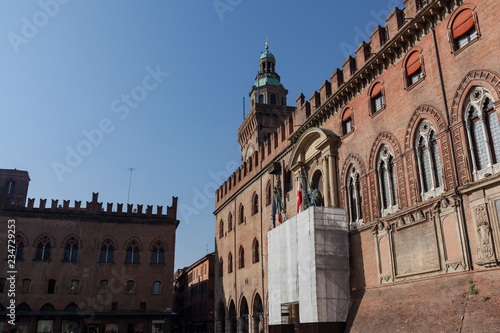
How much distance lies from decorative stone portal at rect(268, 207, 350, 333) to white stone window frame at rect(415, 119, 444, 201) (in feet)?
13.8

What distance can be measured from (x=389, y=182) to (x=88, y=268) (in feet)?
87.9

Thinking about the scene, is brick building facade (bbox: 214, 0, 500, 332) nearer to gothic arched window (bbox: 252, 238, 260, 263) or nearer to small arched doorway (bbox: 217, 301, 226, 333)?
gothic arched window (bbox: 252, 238, 260, 263)

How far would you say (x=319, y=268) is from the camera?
16250mm

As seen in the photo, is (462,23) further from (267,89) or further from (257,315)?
(267,89)

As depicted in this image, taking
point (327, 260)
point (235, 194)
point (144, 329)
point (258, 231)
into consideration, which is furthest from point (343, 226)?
point (144, 329)

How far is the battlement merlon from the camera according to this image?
35.3 m

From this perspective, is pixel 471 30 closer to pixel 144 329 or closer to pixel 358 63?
pixel 358 63

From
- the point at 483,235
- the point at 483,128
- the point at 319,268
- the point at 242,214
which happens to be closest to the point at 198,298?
the point at 242,214

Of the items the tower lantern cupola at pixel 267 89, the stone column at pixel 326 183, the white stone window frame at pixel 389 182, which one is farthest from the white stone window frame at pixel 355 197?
the tower lantern cupola at pixel 267 89

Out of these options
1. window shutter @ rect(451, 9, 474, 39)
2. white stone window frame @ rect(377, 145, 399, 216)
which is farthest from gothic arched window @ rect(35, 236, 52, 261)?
window shutter @ rect(451, 9, 474, 39)

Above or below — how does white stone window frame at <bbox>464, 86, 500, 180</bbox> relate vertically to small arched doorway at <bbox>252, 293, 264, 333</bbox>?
above

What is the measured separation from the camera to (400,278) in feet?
45.8

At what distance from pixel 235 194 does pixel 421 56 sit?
19.7 meters

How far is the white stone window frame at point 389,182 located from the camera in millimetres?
15016
